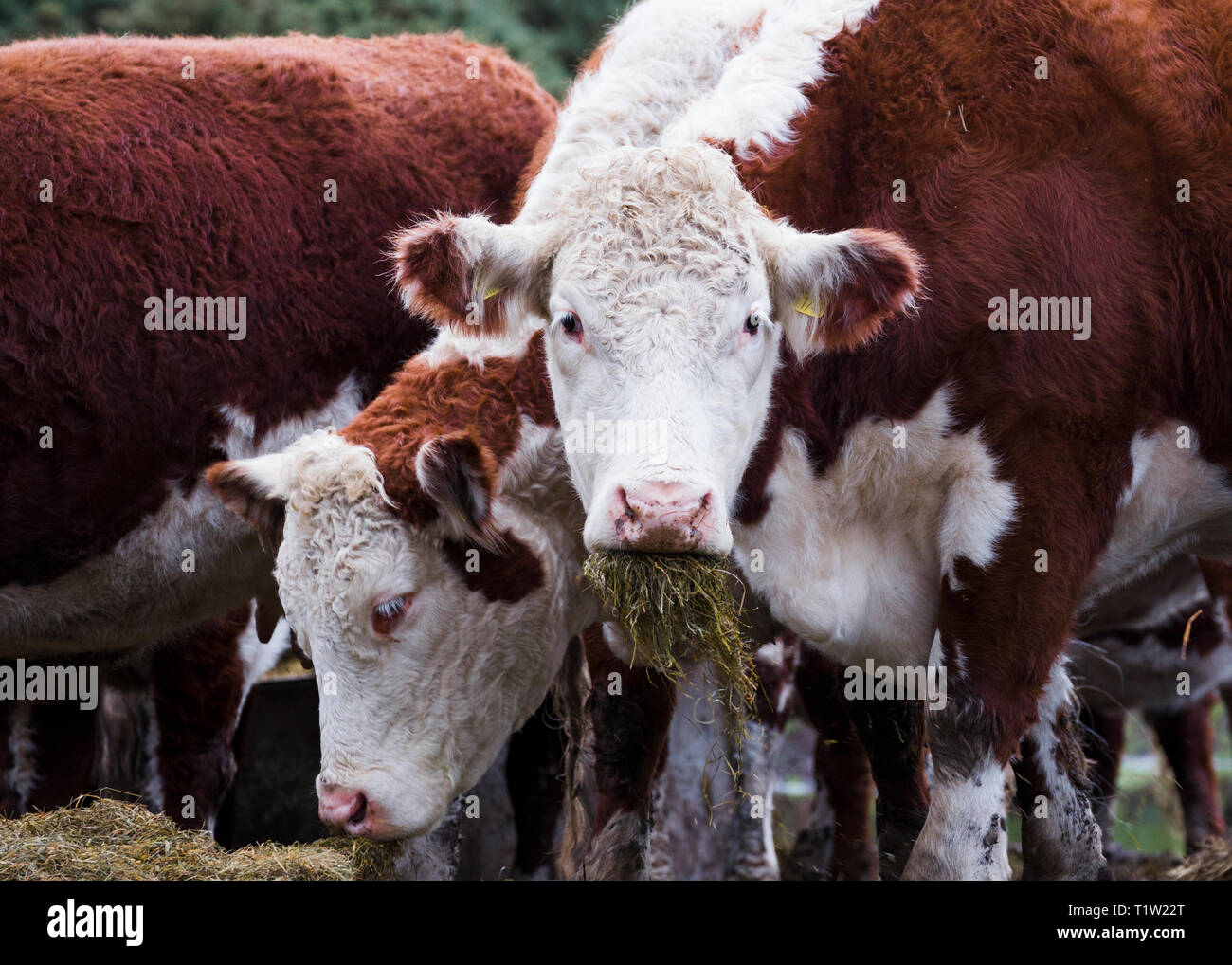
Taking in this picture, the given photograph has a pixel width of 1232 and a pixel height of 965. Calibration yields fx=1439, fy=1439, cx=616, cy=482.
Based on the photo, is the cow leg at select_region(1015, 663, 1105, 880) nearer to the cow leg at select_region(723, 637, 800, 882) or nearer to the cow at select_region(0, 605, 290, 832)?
the cow leg at select_region(723, 637, 800, 882)

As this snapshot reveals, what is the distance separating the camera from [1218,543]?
536cm

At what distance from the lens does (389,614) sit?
477 centimetres

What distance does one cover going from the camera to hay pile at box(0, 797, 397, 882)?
176 inches

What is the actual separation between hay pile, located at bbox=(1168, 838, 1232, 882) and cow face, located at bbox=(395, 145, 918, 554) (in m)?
2.07

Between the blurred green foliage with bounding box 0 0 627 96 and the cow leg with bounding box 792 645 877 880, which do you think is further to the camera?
the blurred green foliage with bounding box 0 0 627 96

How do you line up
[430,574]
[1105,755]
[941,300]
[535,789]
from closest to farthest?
[941,300] → [430,574] → [535,789] → [1105,755]

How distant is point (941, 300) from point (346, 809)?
8.32 feet

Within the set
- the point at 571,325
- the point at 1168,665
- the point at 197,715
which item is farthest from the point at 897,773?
the point at 197,715

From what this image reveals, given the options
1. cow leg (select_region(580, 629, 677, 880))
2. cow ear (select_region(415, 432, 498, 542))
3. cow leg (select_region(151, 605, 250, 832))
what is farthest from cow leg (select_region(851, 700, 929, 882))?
cow leg (select_region(151, 605, 250, 832))

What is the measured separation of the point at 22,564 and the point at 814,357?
3211 mm

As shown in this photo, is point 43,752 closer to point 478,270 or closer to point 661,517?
point 478,270

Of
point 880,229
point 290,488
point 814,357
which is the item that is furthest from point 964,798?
point 290,488
